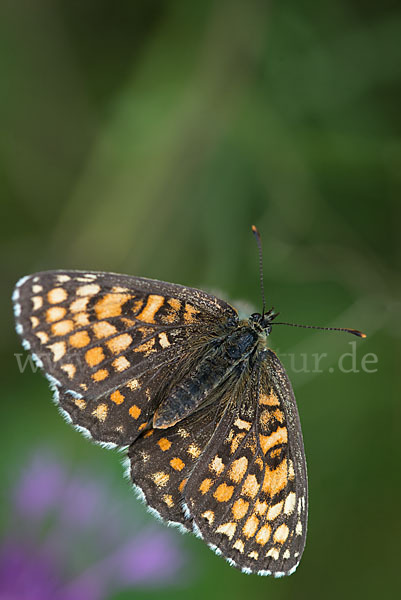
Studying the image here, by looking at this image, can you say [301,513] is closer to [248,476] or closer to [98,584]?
[248,476]

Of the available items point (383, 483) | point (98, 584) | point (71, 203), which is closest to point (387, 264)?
point (383, 483)

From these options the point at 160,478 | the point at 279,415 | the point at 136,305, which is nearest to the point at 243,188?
the point at 136,305

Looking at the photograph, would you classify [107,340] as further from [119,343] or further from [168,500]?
[168,500]

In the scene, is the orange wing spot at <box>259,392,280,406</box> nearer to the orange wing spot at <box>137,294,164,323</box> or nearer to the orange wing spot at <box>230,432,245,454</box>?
the orange wing spot at <box>230,432,245,454</box>

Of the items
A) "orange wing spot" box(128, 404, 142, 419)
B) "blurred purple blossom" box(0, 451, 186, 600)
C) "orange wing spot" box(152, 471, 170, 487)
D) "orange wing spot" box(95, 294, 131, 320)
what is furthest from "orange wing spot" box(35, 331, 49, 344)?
"blurred purple blossom" box(0, 451, 186, 600)

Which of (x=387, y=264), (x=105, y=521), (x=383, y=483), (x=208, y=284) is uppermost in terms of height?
(x=387, y=264)

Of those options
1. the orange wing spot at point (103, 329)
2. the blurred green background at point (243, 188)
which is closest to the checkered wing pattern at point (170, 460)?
the orange wing spot at point (103, 329)
